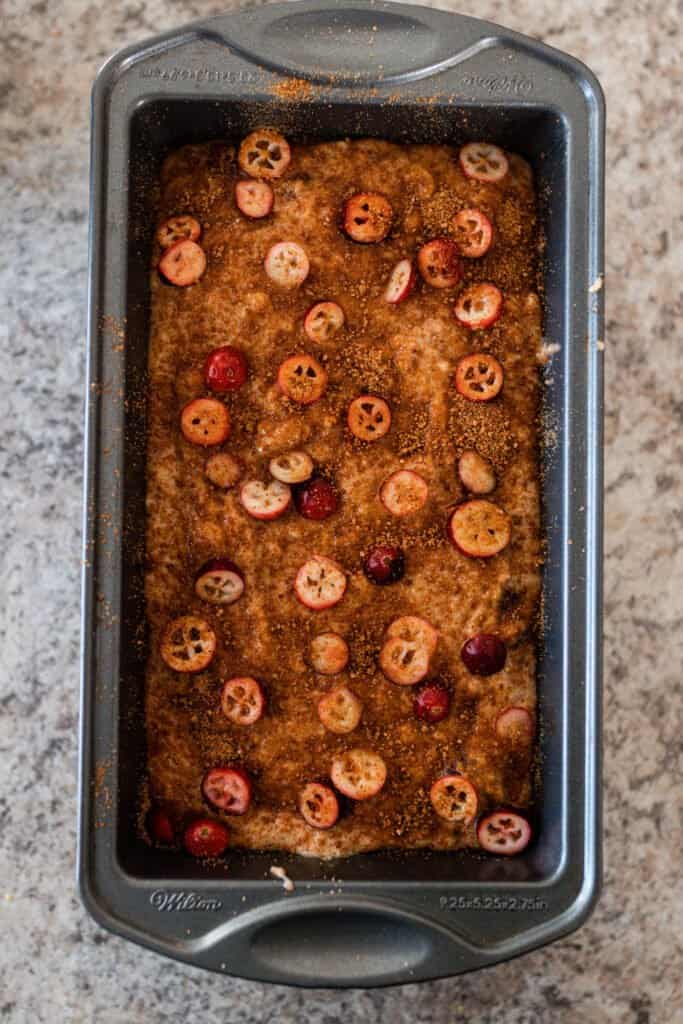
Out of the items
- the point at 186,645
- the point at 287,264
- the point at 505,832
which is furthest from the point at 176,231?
the point at 505,832

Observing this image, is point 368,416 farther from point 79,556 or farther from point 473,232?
point 79,556

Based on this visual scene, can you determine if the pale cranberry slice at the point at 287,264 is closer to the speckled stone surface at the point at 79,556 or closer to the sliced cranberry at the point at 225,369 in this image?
the sliced cranberry at the point at 225,369

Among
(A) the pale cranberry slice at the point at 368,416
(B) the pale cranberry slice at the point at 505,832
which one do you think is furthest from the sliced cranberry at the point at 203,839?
(A) the pale cranberry slice at the point at 368,416

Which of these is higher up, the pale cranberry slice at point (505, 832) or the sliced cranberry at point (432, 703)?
the sliced cranberry at point (432, 703)

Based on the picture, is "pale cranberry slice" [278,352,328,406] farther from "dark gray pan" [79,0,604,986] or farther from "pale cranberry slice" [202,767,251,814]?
"pale cranberry slice" [202,767,251,814]

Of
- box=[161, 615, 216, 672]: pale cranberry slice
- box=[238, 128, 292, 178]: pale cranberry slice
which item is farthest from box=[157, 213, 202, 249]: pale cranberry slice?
box=[161, 615, 216, 672]: pale cranberry slice

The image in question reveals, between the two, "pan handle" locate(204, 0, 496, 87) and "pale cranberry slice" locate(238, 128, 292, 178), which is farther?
"pale cranberry slice" locate(238, 128, 292, 178)
